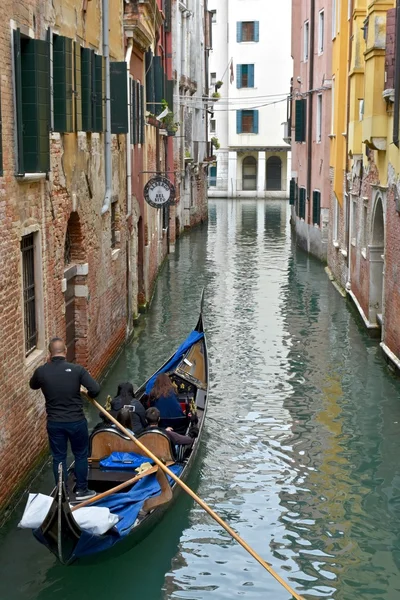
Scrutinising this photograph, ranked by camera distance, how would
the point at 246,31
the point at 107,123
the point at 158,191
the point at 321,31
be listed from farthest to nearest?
the point at 246,31, the point at 321,31, the point at 158,191, the point at 107,123

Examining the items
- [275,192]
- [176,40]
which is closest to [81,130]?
[176,40]

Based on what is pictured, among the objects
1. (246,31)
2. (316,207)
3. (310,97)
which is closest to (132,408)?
(316,207)

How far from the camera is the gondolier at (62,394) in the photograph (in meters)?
7.94

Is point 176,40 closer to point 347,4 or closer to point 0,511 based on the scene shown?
point 347,4

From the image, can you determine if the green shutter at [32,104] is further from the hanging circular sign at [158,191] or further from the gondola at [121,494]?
the hanging circular sign at [158,191]

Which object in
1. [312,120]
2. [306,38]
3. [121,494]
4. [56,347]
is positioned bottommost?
[121,494]

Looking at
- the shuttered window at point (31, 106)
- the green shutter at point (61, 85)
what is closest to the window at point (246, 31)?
the green shutter at point (61, 85)

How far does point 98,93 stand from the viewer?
43.3ft

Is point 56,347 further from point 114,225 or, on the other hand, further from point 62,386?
point 114,225

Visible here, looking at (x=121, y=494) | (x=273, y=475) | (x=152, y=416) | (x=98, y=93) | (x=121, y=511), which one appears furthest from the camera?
(x=98, y=93)

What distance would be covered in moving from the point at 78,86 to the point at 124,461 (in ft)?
16.8

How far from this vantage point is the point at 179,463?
9258 millimetres

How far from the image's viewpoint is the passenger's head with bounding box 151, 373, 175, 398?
1051 cm

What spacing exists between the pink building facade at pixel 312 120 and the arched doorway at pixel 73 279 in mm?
14655
